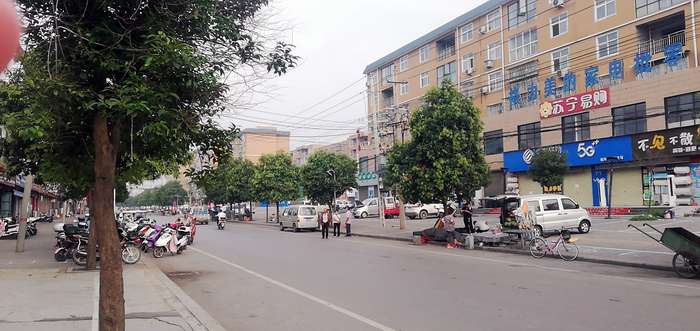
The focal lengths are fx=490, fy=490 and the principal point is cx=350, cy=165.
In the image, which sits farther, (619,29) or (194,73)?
(619,29)

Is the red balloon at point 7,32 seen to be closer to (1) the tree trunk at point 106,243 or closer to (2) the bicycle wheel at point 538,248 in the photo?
(1) the tree trunk at point 106,243

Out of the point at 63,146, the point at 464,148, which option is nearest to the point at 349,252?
the point at 464,148

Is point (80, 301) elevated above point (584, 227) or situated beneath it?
situated beneath

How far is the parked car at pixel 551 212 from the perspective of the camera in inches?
787

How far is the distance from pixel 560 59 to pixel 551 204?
19956 millimetres

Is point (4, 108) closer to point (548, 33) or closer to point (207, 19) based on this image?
point (207, 19)

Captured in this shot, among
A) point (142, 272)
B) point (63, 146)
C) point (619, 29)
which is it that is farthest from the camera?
point (619, 29)

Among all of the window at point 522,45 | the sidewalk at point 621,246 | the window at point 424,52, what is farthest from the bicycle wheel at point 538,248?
the window at point 424,52

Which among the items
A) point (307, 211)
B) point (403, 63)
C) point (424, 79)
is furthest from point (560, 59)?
point (307, 211)

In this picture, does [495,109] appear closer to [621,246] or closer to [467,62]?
[467,62]

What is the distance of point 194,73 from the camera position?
5.00 m

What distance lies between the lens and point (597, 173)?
3384cm

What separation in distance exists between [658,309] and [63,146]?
884 centimetres

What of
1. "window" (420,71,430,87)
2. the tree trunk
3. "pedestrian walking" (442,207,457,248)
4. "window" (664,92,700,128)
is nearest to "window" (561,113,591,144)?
"window" (664,92,700,128)
